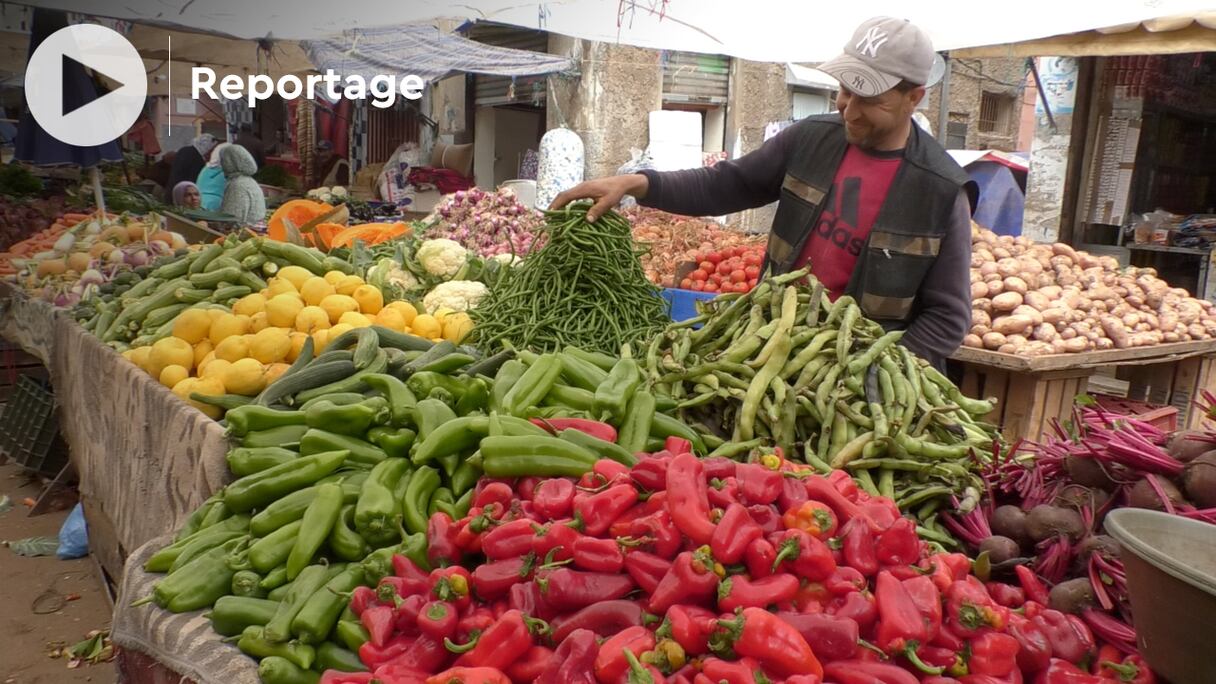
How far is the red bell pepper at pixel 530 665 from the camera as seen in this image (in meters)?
1.62

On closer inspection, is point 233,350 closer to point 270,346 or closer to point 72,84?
point 270,346

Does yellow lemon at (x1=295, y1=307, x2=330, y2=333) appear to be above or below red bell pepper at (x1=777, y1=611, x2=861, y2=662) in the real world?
above

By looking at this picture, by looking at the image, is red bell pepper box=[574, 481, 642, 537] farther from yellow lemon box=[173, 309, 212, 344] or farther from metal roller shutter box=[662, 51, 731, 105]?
metal roller shutter box=[662, 51, 731, 105]

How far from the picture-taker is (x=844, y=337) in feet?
8.63

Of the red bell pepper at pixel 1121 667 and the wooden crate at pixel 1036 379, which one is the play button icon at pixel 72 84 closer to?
the wooden crate at pixel 1036 379

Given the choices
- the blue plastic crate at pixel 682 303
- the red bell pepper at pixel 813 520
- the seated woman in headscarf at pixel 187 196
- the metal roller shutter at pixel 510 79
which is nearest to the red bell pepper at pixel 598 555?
the red bell pepper at pixel 813 520

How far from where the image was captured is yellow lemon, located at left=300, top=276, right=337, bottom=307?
4000 mm

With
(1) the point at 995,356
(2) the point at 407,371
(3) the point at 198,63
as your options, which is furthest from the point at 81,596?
(3) the point at 198,63

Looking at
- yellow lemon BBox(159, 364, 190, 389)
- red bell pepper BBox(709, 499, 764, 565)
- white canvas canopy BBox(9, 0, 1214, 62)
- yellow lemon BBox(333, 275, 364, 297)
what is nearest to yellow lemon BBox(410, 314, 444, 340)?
yellow lemon BBox(333, 275, 364, 297)

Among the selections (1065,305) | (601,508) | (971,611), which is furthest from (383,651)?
(1065,305)

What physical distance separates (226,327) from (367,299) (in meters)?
0.63

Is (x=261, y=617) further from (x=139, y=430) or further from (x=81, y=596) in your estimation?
(x=81, y=596)

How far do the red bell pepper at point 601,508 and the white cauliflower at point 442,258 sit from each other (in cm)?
338

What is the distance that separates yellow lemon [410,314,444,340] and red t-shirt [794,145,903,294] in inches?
68.4
